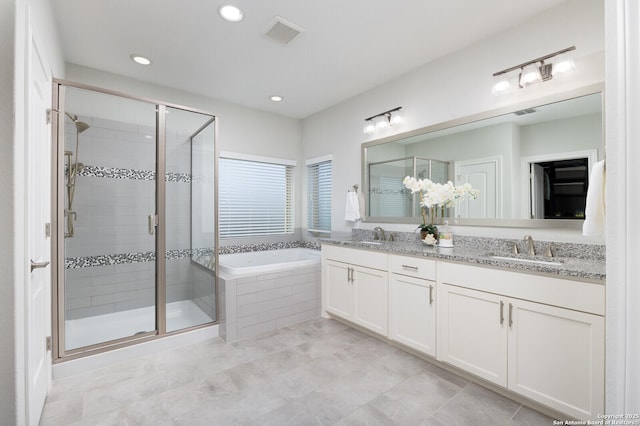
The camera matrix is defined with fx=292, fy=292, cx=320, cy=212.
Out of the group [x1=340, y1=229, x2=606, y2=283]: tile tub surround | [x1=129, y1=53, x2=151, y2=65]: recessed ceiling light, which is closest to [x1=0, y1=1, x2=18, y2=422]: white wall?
[x1=129, y1=53, x2=151, y2=65]: recessed ceiling light

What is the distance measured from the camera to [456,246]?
2572 mm

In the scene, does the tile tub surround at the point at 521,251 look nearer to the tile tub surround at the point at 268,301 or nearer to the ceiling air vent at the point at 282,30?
the tile tub surround at the point at 268,301

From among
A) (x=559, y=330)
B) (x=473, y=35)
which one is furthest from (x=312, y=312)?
(x=473, y=35)

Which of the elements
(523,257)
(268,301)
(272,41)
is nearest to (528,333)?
(523,257)

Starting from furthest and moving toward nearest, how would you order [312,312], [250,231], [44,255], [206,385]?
[250,231] < [312,312] < [206,385] < [44,255]

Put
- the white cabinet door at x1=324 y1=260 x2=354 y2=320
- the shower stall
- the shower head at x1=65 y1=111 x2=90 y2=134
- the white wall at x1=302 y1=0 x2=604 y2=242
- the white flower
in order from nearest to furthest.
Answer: the white wall at x1=302 y1=0 x2=604 y2=242 < the shower head at x1=65 y1=111 x2=90 y2=134 < the shower stall < the white flower < the white cabinet door at x1=324 y1=260 x2=354 y2=320

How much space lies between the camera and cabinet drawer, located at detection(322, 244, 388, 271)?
103 inches

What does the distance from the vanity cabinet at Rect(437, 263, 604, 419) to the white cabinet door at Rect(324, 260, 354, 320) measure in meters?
0.98

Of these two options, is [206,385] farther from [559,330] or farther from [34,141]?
[559,330]

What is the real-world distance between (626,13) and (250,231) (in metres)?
3.75

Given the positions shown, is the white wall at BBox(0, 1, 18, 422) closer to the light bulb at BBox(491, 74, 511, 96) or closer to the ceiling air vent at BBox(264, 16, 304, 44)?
the ceiling air vent at BBox(264, 16, 304, 44)

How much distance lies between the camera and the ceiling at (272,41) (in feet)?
6.73

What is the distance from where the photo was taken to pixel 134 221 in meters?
2.69

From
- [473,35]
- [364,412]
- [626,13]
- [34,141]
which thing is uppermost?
[473,35]
